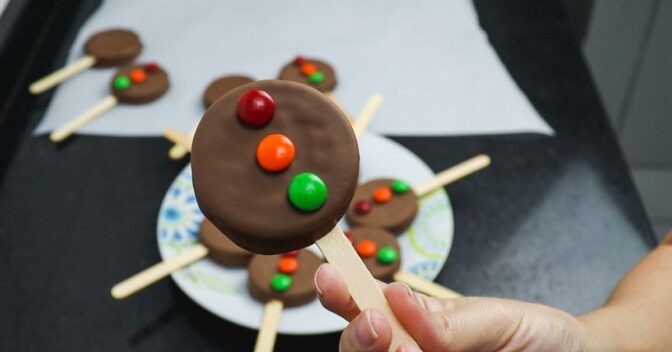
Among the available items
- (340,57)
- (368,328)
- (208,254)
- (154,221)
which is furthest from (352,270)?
(340,57)

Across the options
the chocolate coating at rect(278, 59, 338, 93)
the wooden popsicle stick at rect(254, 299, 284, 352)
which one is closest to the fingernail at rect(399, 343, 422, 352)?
the wooden popsicle stick at rect(254, 299, 284, 352)

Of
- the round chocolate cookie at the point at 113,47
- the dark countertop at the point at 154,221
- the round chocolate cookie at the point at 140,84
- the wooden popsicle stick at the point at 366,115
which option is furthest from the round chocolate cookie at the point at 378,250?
the round chocolate cookie at the point at 113,47

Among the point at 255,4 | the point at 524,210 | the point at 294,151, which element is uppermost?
the point at 294,151

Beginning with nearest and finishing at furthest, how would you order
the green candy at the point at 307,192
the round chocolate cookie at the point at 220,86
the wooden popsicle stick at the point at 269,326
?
1. the green candy at the point at 307,192
2. the wooden popsicle stick at the point at 269,326
3. the round chocolate cookie at the point at 220,86

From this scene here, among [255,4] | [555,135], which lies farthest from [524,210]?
[255,4]

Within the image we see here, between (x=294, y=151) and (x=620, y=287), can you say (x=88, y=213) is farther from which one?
(x=620, y=287)

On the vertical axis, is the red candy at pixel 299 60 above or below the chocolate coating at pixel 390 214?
above

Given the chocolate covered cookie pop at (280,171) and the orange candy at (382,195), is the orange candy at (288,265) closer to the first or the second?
the orange candy at (382,195)

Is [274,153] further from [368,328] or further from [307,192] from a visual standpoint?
[368,328]
